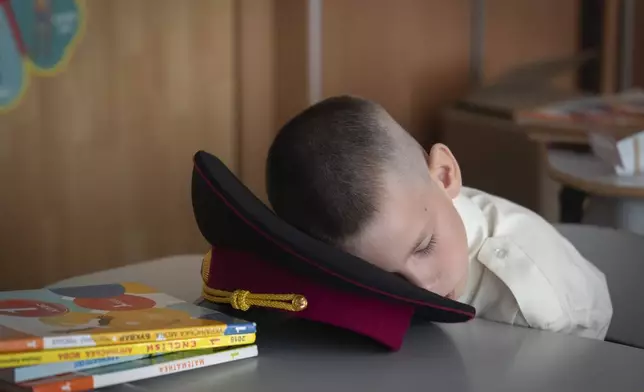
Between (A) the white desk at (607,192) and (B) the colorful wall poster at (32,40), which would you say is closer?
(A) the white desk at (607,192)

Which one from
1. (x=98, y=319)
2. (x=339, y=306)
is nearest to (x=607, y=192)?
(x=339, y=306)

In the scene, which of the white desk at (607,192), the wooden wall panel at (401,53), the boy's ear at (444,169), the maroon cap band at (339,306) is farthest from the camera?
the wooden wall panel at (401,53)

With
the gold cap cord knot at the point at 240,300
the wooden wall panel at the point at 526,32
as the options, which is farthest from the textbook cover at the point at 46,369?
the wooden wall panel at the point at 526,32

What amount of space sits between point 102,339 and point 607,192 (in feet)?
3.72

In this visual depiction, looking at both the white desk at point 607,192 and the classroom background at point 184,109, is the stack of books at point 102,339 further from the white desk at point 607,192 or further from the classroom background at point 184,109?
the classroom background at point 184,109

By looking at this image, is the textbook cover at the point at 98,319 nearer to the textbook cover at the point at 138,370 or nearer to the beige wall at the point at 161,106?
the textbook cover at the point at 138,370

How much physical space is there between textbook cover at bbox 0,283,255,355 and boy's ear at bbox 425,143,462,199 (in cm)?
29

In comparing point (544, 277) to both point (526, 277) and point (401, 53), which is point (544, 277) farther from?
point (401, 53)

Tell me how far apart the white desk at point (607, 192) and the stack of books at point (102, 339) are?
3.24ft

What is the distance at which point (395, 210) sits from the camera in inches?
33.7

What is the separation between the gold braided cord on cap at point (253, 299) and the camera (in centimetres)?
83

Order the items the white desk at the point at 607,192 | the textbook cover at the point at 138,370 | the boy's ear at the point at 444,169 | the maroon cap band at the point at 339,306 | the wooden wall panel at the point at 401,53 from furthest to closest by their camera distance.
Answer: the wooden wall panel at the point at 401,53 → the white desk at the point at 607,192 → the boy's ear at the point at 444,169 → the maroon cap band at the point at 339,306 → the textbook cover at the point at 138,370

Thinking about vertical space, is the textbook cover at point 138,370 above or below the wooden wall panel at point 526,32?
below

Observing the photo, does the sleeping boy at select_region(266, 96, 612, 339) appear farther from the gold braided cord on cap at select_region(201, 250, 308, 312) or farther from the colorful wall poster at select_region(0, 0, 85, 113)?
the colorful wall poster at select_region(0, 0, 85, 113)
